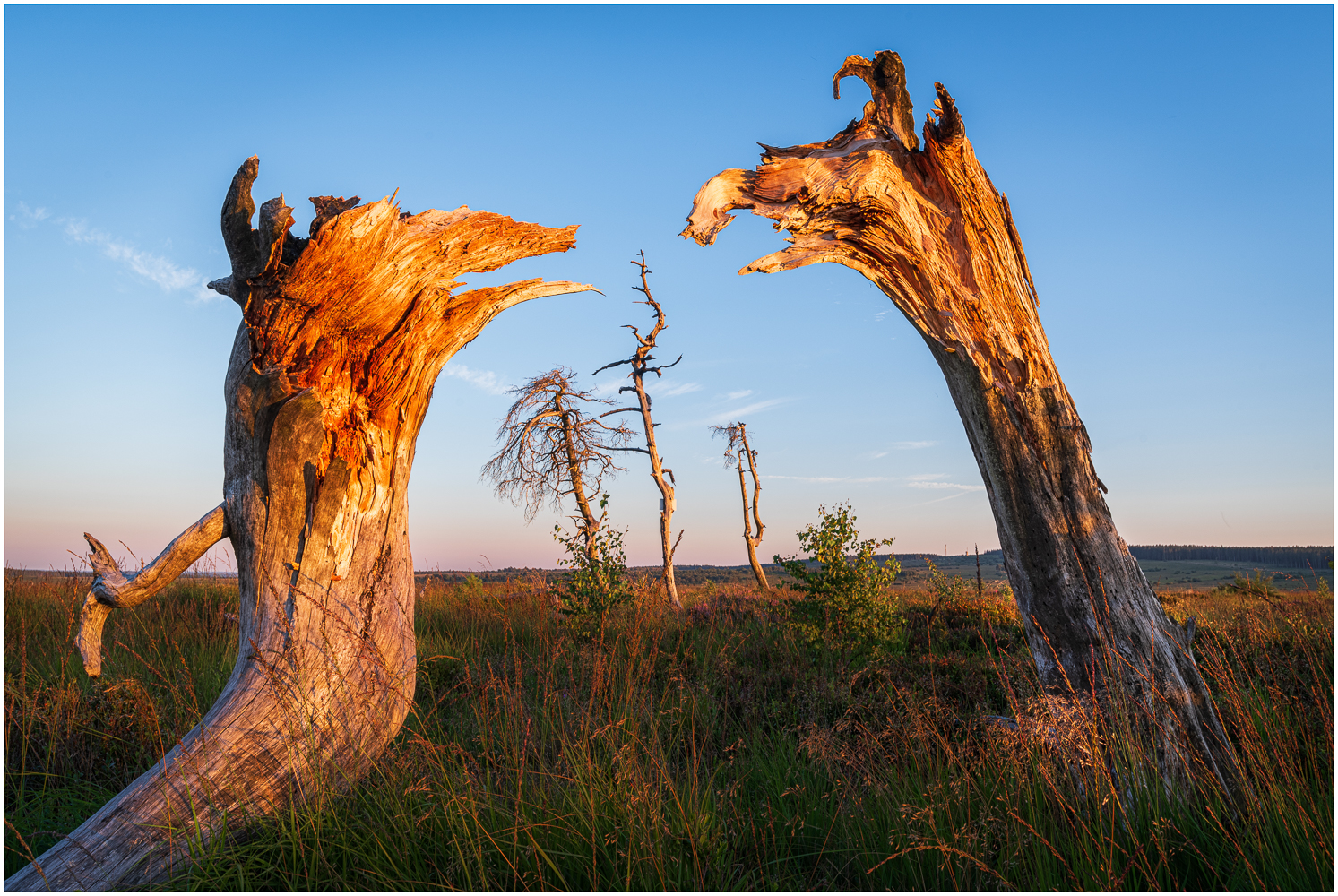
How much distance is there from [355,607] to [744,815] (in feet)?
9.05

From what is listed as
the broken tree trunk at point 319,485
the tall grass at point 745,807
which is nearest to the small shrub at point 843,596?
the tall grass at point 745,807

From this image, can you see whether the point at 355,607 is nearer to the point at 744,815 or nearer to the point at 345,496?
the point at 345,496

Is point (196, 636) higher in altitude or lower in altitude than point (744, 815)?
higher

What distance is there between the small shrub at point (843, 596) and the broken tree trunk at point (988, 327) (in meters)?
3.58

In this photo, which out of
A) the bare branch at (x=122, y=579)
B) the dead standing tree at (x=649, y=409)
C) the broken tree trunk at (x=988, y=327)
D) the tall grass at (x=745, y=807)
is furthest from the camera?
the dead standing tree at (x=649, y=409)

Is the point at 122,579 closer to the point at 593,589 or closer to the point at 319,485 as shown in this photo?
the point at 319,485

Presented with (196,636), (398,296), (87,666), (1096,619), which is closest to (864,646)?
(1096,619)

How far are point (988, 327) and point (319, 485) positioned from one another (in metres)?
4.48

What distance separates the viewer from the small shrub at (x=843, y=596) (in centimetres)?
774

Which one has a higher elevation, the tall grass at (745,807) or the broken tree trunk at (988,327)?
the broken tree trunk at (988,327)

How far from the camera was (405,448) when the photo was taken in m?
4.76

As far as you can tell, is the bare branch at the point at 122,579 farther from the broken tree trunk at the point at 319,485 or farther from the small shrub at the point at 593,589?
the small shrub at the point at 593,589

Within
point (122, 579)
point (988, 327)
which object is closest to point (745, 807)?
point (988, 327)

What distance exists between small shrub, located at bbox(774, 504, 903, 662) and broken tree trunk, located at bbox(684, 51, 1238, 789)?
3576mm
